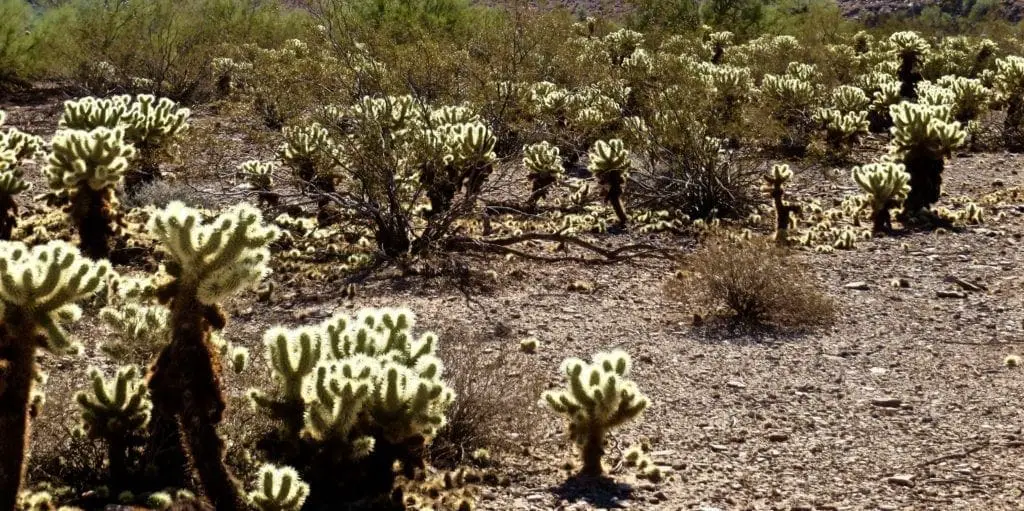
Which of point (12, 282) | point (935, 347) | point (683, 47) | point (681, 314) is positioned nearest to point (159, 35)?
point (683, 47)

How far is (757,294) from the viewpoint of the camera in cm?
898

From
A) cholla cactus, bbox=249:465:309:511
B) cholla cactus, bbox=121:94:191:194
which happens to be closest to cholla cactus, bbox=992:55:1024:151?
cholla cactus, bbox=121:94:191:194

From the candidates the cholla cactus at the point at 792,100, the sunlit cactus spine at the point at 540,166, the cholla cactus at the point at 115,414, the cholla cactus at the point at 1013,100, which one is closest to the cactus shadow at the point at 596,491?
the cholla cactus at the point at 115,414

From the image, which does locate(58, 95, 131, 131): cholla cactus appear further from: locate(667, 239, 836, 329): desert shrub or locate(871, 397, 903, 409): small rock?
locate(871, 397, 903, 409): small rock

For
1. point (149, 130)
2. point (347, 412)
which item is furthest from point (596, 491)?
point (149, 130)

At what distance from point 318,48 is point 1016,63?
14.1 metres

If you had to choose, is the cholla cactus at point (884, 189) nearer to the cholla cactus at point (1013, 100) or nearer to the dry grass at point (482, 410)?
the dry grass at point (482, 410)

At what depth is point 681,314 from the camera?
934cm

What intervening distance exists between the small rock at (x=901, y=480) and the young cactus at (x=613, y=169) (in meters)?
7.52

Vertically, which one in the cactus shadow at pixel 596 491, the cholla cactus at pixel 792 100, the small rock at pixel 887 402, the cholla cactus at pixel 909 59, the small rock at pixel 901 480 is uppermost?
the cholla cactus at pixel 909 59

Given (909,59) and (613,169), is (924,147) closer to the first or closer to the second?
(613,169)

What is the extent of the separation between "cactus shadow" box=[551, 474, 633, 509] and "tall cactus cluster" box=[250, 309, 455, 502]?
0.81 m

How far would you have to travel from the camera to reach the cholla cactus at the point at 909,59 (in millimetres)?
25094

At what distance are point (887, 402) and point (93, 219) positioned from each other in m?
7.34
